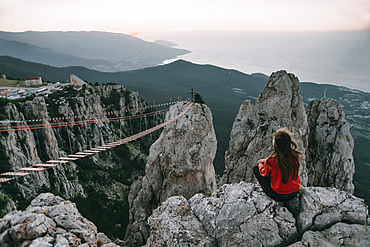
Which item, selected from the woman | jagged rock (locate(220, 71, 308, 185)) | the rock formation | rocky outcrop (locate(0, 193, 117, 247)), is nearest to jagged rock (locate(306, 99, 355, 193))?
jagged rock (locate(220, 71, 308, 185))

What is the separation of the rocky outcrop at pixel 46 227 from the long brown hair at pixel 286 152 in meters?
7.40

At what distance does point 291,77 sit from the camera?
2614 cm

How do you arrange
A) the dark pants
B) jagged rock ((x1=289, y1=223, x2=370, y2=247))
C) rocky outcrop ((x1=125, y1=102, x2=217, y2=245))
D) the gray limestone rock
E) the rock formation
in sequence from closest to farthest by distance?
jagged rock ((x1=289, y1=223, x2=370, y2=247)) → the gray limestone rock → the dark pants → rocky outcrop ((x1=125, y1=102, x2=217, y2=245)) → the rock formation

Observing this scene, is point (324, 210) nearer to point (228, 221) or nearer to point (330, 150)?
point (228, 221)

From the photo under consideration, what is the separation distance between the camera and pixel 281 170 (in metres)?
6.71

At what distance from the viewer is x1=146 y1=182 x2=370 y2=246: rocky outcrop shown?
6.69 meters

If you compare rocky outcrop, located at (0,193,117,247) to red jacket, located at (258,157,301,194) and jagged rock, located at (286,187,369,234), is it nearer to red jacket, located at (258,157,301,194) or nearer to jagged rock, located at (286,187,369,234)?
red jacket, located at (258,157,301,194)

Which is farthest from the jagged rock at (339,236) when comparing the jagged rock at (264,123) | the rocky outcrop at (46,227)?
the jagged rock at (264,123)

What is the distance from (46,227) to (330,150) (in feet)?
98.1

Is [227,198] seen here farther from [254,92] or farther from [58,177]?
[254,92]

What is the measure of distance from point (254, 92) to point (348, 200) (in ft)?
650

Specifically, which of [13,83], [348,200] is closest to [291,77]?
[348,200]

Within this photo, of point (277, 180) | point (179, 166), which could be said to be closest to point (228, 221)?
point (277, 180)

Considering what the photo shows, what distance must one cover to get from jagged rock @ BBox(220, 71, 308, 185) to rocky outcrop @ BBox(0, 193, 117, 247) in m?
18.6
